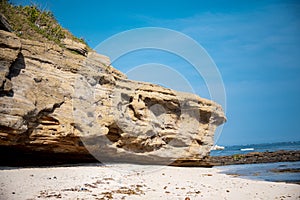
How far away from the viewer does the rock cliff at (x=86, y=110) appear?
11.4 m

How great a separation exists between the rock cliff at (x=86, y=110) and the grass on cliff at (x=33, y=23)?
99cm

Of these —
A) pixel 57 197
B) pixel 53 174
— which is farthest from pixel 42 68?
pixel 57 197

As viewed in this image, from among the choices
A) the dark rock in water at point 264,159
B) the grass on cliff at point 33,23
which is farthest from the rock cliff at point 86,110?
the dark rock in water at point 264,159

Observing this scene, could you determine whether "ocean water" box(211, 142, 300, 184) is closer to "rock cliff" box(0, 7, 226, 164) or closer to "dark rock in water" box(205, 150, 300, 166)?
"rock cliff" box(0, 7, 226, 164)

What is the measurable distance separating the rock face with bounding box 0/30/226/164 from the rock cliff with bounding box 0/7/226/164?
0.12 feet

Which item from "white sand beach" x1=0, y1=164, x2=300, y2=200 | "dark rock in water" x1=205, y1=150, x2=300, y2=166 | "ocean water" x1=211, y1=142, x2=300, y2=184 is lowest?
"white sand beach" x1=0, y1=164, x2=300, y2=200

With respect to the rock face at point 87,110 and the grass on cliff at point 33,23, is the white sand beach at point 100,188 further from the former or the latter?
the grass on cliff at point 33,23

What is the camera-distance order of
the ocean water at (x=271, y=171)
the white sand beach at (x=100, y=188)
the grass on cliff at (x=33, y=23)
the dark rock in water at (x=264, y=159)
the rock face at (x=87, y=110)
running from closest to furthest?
1. the white sand beach at (x=100, y=188)
2. the rock face at (x=87, y=110)
3. the grass on cliff at (x=33, y=23)
4. the ocean water at (x=271, y=171)
5. the dark rock in water at (x=264, y=159)

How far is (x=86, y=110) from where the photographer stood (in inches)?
560

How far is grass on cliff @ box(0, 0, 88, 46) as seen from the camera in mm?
15164

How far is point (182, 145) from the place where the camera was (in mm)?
21391

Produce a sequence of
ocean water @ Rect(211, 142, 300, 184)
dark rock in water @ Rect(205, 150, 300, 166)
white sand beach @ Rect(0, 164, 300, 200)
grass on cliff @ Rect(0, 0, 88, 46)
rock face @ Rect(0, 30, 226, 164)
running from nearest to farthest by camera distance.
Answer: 1. white sand beach @ Rect(0, 164, 300, 200)
2. rock face @ Rect(0, 30, 226, 164)
3. grass on cliff @ Rect(0, 0, 88, 46)
4. ocean water @ Rect(211, 142, 300, 184)
5. dark rock in water @ Rect(205, 150, 300, 166)

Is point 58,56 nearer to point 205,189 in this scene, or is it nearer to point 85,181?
point 85,181

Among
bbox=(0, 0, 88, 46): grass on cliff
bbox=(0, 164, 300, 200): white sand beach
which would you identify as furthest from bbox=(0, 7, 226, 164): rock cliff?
bbox=(0, 164, 300, 200): white sand beach
